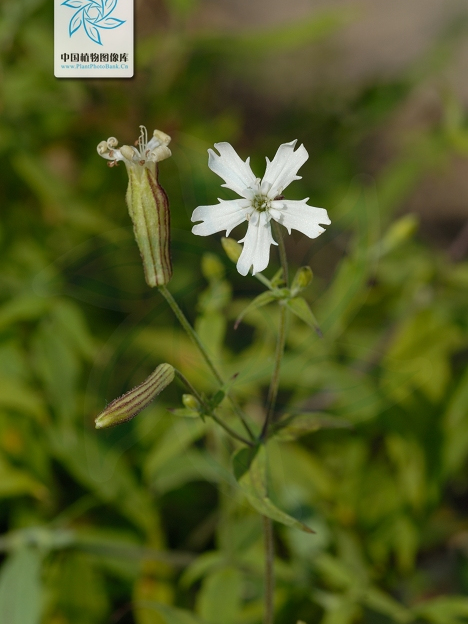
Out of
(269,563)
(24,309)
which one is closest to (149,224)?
(269,563)

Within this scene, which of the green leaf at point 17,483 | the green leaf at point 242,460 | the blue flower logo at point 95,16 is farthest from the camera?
the green leaf at point 17,483

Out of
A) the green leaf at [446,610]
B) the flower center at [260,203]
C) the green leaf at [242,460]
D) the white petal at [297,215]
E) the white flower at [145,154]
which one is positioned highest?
the white flower at [145,154]

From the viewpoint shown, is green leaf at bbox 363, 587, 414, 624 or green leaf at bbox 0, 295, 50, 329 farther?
green leaf at bbox 0, 295, 50, 329

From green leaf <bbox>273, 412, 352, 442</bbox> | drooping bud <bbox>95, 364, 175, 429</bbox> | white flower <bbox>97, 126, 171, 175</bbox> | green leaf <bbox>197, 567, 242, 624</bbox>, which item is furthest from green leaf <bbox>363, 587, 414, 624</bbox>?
white flower <bbox>97, 126, 171, 175</bbox>

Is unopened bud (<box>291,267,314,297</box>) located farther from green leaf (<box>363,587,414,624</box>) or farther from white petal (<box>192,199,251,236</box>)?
green leaf (<box>363,587,414,624</box>)

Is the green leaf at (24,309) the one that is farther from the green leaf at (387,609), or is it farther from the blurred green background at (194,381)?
the green leaf at (387,609)

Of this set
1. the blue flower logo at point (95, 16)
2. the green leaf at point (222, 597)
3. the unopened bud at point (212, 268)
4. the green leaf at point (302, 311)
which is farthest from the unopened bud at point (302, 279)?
the green leaf at point (222, 597)
